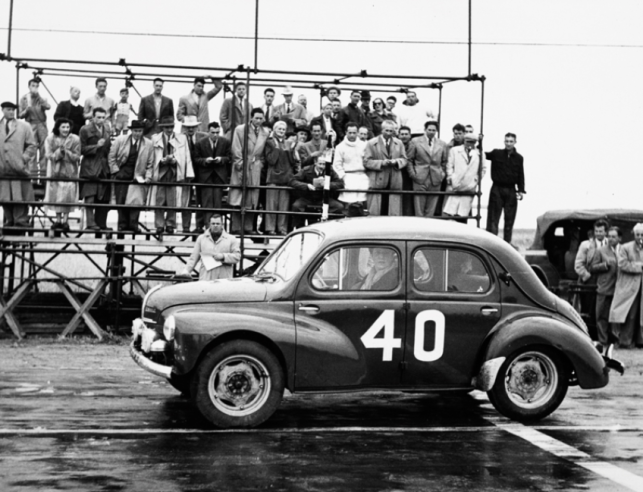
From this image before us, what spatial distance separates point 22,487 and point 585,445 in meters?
4.55

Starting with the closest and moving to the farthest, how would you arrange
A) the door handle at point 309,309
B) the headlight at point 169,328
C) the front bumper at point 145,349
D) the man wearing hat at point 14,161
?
the headlight at point 169,328, the front bumper at point 145,349, the door handle at point 309,309, the man wearing hat at point 14,161

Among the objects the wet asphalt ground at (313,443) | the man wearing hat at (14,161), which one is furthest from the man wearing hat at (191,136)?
the wet asphalt ground at (313,443)

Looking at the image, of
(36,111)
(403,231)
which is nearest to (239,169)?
(36,111)

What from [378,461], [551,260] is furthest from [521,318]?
[551,260]

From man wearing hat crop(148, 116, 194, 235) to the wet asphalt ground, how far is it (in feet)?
18.9

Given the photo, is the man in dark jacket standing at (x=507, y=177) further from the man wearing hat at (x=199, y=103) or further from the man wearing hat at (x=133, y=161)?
the man wearing hat at (x=133, y=161)

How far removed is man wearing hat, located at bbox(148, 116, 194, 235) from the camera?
17.9 m

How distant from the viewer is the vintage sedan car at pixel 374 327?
9.75 m

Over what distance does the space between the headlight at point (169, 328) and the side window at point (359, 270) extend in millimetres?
1309

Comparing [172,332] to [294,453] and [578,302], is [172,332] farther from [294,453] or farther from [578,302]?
[578,302]

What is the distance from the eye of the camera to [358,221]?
10.6 meters

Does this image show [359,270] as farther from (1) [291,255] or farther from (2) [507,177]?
(2) [507,177]

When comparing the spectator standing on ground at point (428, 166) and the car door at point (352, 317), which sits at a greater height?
the spectator standing on ground at point (428, 166)

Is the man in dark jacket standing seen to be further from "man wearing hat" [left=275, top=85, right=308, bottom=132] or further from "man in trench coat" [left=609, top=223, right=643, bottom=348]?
"man wearing hat" [left=275, top=85, right=308, bottom=132]
